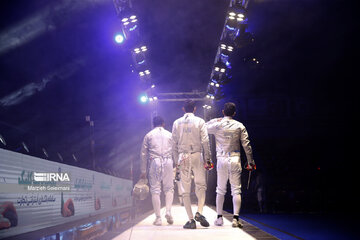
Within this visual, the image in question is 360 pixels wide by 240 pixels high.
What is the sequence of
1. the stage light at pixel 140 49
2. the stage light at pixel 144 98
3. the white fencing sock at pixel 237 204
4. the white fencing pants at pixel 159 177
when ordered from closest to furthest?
the white fencing sock at pixel 237 204 → the white fencing pants at pixel 159 177 → the stage light at pixel 140 49 → the stage light at pixel 144 98

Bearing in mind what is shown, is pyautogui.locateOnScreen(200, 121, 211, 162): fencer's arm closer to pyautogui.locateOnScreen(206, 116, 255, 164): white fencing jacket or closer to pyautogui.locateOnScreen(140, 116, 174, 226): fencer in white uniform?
A: pyautogui.locateOnScreen(206, 116, 255, 164): white fencing jacket

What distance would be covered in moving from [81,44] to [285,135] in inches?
477

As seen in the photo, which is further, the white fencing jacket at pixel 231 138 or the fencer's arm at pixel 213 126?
the fencer's arm at pixel 213 126

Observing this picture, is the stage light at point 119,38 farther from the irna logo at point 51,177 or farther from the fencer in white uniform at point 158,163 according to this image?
the fencer in white uniform at point 158,163

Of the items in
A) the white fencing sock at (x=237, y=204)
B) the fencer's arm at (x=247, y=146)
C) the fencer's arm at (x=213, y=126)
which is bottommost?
the white fencing sock at (x=237, y=204)

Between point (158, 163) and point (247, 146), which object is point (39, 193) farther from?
point (247, 146)

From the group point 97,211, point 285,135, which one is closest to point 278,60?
point 285,135

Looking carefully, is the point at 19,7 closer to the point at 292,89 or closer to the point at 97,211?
the point at 97,211

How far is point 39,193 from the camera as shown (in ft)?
21.9

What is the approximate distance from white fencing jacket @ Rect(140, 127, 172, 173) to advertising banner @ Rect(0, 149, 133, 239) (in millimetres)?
2256

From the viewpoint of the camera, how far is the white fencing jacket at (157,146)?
5.67 metres

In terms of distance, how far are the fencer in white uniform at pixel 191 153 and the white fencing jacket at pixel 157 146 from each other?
1.51 ft

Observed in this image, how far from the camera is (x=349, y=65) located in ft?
49.5

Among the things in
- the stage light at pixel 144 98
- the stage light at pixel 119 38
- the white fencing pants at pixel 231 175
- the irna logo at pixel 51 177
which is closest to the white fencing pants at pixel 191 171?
the white fencing pants at pixel 231 175
